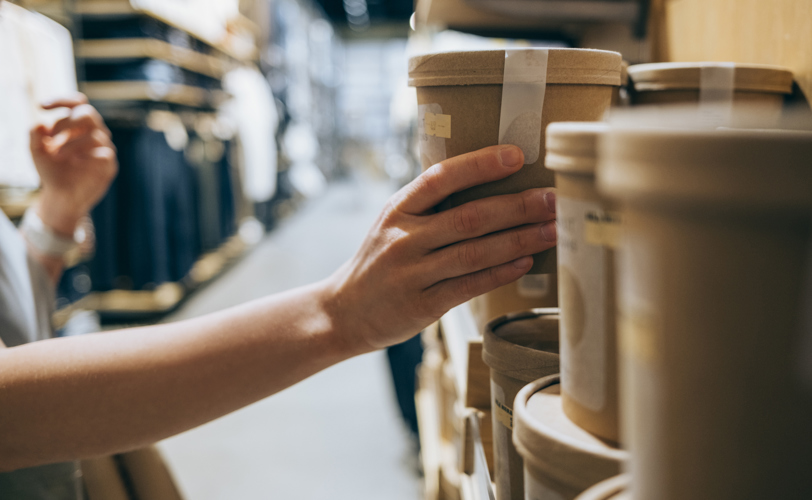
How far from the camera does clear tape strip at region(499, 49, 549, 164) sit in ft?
2.06

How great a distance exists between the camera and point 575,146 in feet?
1.38

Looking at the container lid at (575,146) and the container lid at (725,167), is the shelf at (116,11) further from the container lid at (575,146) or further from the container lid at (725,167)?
the container lid at (725,167)

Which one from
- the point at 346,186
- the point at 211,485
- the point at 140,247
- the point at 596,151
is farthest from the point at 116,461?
the point at 346,186

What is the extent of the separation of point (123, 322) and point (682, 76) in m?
3.85

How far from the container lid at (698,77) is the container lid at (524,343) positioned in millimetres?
319

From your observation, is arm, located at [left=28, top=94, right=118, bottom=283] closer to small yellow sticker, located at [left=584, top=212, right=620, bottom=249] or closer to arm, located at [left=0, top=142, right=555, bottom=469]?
arm, located at [left=0, top=142, right=555, bottom=469]

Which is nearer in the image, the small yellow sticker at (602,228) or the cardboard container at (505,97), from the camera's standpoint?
the small yellow sticker at (602,228)

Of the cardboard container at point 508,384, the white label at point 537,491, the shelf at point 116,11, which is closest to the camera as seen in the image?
the white label at point 537,491

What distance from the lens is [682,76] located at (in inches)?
27.8

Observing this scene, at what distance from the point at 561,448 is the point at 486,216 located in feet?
0.86

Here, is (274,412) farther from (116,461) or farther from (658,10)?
(658,10)

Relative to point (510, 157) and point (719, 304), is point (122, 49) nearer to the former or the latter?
point (510, 157)

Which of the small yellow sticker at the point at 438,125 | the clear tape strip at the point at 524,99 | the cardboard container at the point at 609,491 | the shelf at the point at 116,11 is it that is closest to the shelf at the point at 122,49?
the shelf at the point at 116,11

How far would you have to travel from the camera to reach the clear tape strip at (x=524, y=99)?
24.8 inches
